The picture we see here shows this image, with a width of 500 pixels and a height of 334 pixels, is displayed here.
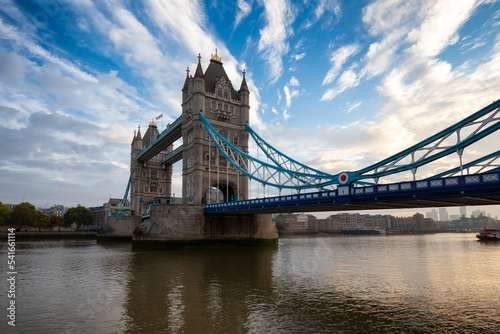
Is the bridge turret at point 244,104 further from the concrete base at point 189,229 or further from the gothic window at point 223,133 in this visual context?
the concrete base at point 189,229

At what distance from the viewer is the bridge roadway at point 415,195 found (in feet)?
53.2

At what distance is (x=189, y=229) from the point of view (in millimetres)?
37500

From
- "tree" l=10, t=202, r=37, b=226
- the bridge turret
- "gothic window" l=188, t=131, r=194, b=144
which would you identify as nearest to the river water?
"gothic window" l=188, t=131, r=194, b=144

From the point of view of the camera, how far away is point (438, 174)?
19.9 meters

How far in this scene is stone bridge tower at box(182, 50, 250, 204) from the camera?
44406 millimetres

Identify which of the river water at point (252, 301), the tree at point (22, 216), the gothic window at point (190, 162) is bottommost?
the river water at point (252, 301)

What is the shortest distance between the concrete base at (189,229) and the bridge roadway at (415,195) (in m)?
11.8

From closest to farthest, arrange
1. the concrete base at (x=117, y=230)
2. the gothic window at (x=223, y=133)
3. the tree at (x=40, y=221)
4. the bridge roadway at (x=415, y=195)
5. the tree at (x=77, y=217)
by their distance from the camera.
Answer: the bridge roadway at (x=415, y=195)
the gothic window at (x=223, y=133)
the concrete base at (x=117, y=230)
the tree at (x=40, y=221)
the tree at (x=77, y=217)

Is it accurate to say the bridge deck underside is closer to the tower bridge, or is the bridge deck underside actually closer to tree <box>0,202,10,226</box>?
the tower bridge

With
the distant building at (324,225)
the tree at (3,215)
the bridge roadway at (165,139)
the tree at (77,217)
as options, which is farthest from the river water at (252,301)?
the distant building at (324,225)

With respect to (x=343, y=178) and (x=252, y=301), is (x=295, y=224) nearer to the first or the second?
(x=343, y=178)

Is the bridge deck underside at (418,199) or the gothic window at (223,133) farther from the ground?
the gothic window at (223,133)

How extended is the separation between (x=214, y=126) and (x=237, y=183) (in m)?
8.66

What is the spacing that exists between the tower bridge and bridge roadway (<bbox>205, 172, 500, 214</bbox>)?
0.15 feet
